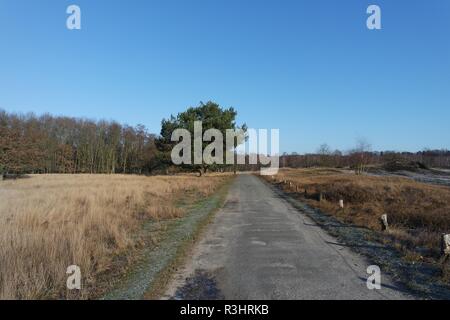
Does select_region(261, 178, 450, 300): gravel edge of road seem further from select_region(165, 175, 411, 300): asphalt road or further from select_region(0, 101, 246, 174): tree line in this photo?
select_region(0, 101, 246, 174): tree line

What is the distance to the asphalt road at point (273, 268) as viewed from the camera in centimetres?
544

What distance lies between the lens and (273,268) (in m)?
6.79

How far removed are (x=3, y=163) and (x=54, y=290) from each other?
41.6 meters

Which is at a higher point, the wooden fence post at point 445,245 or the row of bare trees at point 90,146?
the row of bare trees at point 90,146

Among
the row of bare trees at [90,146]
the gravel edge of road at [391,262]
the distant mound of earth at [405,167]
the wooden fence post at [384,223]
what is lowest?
the gravel edge of road at [391,262]

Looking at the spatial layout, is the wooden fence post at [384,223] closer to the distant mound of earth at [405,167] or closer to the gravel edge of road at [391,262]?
the gravel edge of road at [391,262]

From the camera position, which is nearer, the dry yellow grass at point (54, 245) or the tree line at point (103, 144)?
the dry yellow grass at point (54, 245)

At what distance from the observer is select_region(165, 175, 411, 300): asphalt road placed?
544cm

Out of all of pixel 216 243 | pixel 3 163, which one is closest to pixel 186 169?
pixel 3 163

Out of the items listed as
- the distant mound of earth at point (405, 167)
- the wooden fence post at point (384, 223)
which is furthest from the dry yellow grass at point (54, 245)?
the distant mound of earth at point (405, 167)

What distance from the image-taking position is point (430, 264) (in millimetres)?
7203

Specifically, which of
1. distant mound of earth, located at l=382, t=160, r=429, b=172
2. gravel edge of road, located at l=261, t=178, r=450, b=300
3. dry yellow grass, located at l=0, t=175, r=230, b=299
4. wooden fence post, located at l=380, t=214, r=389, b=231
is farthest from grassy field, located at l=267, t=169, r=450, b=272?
distant mound of earth, located at l=382, t=160, r=429, b=172
